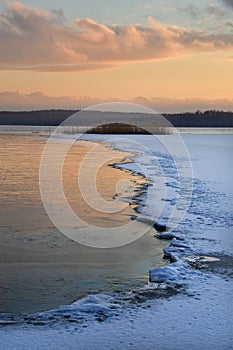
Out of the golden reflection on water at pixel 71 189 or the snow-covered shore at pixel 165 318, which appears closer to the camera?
the snow-covered shore at pixel 165 318

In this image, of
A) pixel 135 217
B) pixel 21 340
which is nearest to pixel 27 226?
pixel 135 217

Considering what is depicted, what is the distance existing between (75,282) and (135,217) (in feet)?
12.0

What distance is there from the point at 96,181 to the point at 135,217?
17.3 feet

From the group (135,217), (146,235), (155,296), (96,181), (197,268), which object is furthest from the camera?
(96,181)

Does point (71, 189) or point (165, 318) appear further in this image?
point (71, 189)

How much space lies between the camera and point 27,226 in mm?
7465

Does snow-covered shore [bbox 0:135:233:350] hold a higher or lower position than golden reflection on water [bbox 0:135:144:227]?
lower

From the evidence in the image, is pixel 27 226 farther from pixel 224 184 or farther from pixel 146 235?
pixel 224 184

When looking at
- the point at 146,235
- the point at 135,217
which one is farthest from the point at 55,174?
the point at 146,235

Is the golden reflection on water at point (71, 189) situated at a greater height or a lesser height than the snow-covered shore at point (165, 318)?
greater

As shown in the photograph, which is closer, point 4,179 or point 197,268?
point 197,268

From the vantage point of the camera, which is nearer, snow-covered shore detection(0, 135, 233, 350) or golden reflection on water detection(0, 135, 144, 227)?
snow-covered shore detection(0, 135, 233, 350)

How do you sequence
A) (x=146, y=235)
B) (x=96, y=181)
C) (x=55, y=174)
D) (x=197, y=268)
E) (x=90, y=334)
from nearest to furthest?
(x=90, y=334) → (x=197, y=268) → (x=146, y=235) → (x=96, y=181) → (x=55, y=174)

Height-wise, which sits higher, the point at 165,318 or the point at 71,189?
the point at 71,189
